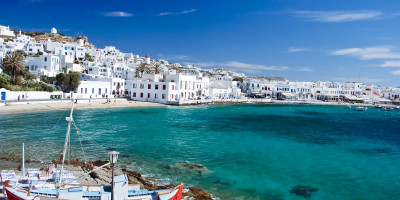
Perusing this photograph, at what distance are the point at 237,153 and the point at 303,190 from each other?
25.9 feet

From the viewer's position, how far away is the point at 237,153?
74.3ft

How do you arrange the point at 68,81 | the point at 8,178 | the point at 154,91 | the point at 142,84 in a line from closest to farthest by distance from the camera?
1. the point at 8,178
2. the point at 68,81
3. the point at 154,91
4. the point at 142,84

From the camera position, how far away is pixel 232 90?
9312 cm

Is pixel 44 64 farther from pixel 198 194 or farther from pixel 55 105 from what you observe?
pixel 198 194

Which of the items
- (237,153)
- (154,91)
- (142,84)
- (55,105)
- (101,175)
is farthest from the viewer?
(142,84)

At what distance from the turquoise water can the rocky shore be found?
0.94 metres

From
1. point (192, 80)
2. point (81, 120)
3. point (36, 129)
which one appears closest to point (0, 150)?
point (36, 129)

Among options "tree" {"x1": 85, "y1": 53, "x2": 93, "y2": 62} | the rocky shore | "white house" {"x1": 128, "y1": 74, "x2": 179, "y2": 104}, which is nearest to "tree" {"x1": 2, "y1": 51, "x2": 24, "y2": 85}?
"white house" {"x1": 128, "y1": 74, "x2": 179, "y2": 104}

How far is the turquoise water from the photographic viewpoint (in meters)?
15.8

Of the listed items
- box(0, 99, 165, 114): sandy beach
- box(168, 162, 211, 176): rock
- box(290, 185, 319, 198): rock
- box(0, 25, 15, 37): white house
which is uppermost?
box(0, 25, 15, 37): white house

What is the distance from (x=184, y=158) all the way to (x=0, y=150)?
13107mm

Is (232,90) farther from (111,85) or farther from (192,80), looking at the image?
(111,85)

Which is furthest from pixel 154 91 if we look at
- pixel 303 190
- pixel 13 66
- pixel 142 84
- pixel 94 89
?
pixel 303 190

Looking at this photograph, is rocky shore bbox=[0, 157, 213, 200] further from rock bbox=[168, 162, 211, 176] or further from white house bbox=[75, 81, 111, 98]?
white house bbox=[75, 81, 111, 98]
